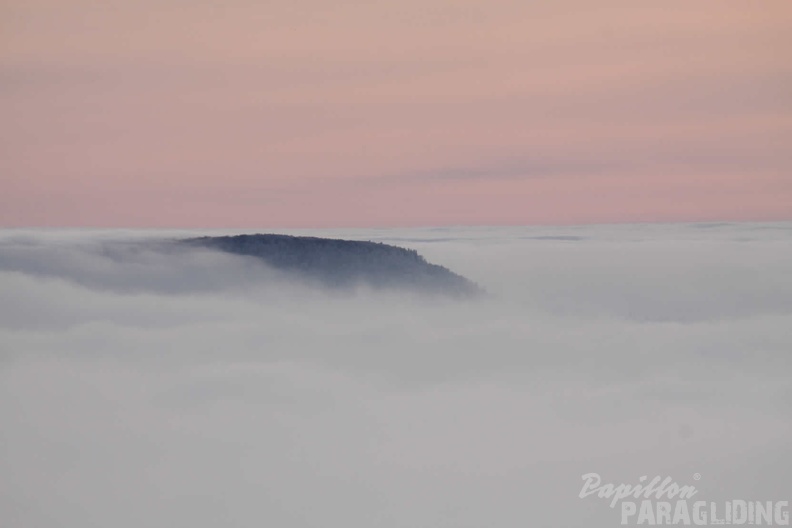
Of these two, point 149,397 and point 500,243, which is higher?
point 500,243

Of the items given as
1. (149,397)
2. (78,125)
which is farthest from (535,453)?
(78,125)

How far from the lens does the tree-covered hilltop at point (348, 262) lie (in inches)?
144

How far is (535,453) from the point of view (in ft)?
11.1

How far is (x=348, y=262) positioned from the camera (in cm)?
373

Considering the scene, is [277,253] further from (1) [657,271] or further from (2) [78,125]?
(1) [657,271]

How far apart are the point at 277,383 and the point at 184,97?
1.29 meters

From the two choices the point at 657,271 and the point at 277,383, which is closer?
the point at 277,383

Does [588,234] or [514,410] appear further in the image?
[588,234]

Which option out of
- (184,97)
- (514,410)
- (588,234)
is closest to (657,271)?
(588,234)

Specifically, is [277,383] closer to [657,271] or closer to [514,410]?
[514,410]

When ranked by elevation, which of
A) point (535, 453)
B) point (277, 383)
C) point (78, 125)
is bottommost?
point (535, 453)

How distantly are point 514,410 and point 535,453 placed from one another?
18 centimetres

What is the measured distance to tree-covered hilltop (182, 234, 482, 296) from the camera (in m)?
3.65

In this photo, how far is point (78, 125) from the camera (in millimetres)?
3773
